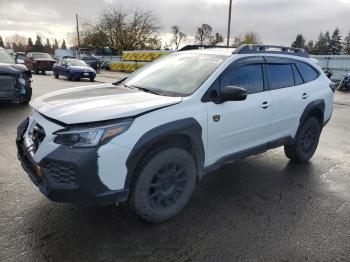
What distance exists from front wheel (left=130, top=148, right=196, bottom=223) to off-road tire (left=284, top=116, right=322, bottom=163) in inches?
90.1

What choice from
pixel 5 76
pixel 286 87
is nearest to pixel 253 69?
pixel 286 87

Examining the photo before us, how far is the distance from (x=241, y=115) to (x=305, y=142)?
195 cm

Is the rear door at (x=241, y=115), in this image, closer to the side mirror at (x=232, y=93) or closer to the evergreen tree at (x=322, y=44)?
the side mirror at (x=232, y=93)

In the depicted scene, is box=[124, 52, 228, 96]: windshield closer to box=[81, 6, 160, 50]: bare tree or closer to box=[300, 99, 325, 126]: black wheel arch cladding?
box=[300, 99, 325, 126]: black wheel arch cladding

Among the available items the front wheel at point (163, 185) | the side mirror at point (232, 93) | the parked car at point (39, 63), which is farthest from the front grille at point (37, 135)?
the parked car at point (39, 63)

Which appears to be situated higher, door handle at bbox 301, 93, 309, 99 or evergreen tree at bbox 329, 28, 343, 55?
evergreen tree at bbox 329, 28, 343, 55

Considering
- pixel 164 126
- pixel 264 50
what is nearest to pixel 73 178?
pixel 164 126

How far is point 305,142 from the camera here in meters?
5.22

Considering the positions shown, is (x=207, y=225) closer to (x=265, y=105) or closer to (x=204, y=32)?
(x=265, y=105)

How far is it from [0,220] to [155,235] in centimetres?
152

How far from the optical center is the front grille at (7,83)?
8906 millimetres

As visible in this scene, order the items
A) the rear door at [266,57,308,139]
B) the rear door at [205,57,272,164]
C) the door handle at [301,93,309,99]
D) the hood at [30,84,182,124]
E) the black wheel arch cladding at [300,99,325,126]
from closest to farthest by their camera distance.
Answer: the hood at [30,84,182,124] → the rear door at [205,57,272,164] → the rear door at [266,57,308,139] → the door handle at [301,93,309,99] → the black wheel arch cladding at [300,99,325,126]

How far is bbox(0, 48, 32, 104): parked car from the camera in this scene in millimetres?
8953

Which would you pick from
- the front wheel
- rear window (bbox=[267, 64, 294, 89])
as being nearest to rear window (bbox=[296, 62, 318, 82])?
rear window (bbox=[267, 64, 294, 89])
